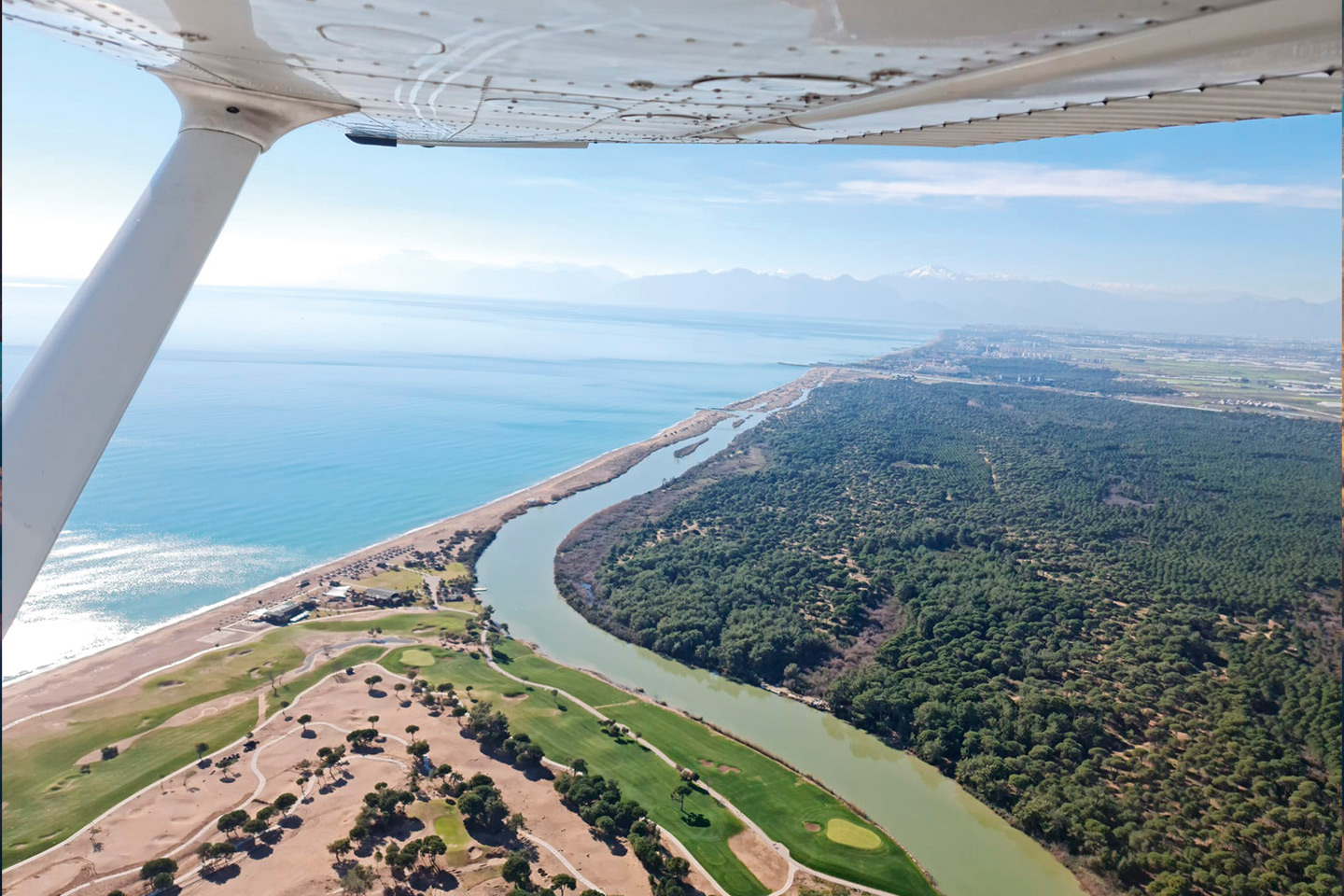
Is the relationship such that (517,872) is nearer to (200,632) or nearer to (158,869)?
(158,869)

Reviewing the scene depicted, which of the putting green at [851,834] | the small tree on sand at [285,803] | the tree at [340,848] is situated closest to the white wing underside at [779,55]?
the tree at [340,848]

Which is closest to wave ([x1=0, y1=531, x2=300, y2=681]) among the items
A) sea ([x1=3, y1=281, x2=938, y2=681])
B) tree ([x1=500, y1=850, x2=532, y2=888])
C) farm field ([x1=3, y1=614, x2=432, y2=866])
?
sea ([x1=3, y1=281, x2=938, y2=681])

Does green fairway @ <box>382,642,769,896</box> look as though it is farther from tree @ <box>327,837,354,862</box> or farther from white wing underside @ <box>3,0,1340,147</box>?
white wing underside @ <box>3,0,1340,147</box>

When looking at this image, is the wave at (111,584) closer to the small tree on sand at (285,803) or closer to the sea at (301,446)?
the sea at (301,446)

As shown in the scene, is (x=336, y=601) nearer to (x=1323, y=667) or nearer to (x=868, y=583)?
(x=868, y=583)

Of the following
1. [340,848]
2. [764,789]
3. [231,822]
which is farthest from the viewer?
[764,789]

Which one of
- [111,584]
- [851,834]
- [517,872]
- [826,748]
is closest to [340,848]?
[517,872]
